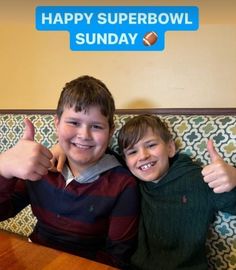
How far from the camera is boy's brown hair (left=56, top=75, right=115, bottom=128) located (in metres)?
0.87

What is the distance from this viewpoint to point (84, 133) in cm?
86

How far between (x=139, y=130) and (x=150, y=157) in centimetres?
10

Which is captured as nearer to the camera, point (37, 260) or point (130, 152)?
point (37, 260)

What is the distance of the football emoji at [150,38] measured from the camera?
1.15 meters

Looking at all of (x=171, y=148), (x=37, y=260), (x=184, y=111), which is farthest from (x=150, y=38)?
(x=37, y=260)

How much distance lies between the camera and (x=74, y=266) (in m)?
0.53

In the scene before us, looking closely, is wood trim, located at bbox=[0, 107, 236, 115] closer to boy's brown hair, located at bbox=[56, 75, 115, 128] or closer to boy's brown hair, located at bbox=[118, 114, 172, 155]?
boy's brown hair, located at bbox=[118, 114, 172, 155]

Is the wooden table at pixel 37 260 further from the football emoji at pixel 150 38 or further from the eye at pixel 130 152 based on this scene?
the football emoji at pixel 150 38

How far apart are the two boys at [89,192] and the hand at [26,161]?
5.8 inches

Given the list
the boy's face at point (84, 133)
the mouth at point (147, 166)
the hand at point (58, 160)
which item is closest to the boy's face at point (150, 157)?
the mouth at point (147, 166)

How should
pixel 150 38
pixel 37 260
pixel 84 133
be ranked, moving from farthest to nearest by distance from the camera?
pixel 150 38
pixel 84 133
pixel 37 260

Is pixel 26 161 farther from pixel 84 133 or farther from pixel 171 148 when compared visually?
pixel 171 148

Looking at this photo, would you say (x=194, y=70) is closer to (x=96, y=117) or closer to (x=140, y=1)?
(x=140, y=1)

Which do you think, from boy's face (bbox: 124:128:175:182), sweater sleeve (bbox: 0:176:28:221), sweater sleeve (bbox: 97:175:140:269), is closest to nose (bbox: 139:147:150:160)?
boy's face (bbox: 124:128:175:182)
